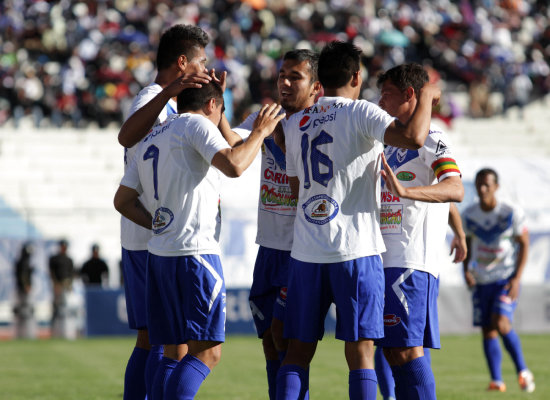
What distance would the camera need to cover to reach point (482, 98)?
2781 cm

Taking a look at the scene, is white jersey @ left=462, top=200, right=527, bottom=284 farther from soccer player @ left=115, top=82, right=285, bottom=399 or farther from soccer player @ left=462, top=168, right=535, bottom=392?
soccer player @ left=115, top=82, right=285, bottom=399

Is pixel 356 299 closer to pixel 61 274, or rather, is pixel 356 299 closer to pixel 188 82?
pixel 188 82

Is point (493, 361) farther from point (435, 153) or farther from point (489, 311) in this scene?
point (435, 153)

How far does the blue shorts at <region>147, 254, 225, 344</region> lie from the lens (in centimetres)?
530

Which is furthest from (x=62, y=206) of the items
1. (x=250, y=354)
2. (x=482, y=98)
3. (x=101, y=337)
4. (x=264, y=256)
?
(x=264, y=256)

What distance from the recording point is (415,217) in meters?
5.87

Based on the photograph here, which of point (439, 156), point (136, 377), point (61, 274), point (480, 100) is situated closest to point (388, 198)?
point (439, 156)

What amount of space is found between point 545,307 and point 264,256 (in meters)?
13.2

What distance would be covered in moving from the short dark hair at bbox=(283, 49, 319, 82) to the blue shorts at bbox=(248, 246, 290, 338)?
1251 millimetres

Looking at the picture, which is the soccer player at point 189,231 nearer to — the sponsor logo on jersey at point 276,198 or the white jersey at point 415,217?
the sponsor logo on jersey at point 276,198

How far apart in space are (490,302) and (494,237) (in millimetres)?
712

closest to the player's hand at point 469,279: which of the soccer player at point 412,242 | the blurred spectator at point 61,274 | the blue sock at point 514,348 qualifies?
the blue sock at point 514,348

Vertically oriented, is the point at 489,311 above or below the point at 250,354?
above

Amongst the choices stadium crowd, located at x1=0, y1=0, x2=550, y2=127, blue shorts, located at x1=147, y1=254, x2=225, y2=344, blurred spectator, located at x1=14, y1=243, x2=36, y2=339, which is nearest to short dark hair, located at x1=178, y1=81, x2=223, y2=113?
blue shorts, located at x1=147, y1=254, x2=225, y2=344
